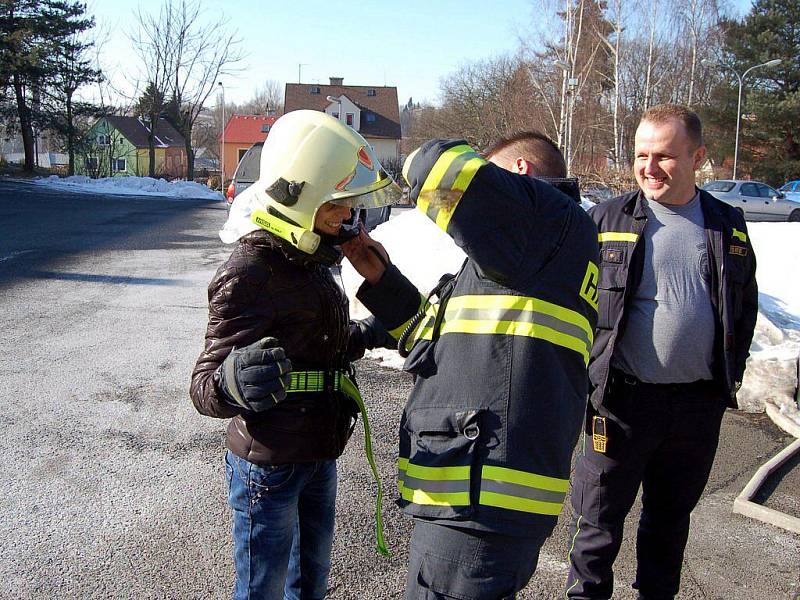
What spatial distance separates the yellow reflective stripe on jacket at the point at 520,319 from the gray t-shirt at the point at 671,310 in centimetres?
120

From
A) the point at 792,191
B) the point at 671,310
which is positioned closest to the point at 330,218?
the point at 671,310

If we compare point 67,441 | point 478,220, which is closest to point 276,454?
point 478,220

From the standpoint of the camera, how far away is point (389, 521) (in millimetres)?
3701

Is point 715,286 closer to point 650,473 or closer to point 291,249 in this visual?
point 650,473

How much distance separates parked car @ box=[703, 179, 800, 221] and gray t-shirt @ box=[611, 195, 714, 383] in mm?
21570

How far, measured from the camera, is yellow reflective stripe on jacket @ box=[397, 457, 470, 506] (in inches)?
67.2

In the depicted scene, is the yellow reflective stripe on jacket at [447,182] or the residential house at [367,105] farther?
the residential house at [367,105]

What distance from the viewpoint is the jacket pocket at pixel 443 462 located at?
5.60 feet

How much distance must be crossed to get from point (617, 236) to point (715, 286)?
1.41 feet

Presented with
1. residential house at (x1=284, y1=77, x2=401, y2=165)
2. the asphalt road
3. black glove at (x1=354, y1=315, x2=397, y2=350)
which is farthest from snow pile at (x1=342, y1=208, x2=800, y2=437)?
residential house at (x1=284, y1=77, x2=401, y2=165)

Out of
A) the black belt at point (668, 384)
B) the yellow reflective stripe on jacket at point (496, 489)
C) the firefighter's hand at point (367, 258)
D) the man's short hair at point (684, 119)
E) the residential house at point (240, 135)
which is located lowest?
the black belt at point (668, 384)

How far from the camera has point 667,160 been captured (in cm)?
292

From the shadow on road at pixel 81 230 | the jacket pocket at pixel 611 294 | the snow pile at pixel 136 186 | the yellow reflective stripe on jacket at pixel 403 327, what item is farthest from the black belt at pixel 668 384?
the snow pile at pixel 136 186

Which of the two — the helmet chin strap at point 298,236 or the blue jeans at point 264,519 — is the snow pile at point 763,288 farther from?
the blue jeans at point 264,519
